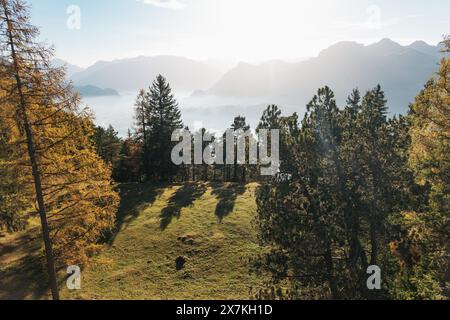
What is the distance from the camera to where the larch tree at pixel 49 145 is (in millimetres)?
14123

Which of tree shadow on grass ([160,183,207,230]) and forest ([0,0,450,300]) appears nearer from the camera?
forest ([0,0,450,300])

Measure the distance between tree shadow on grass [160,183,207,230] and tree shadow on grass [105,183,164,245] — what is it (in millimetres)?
3420

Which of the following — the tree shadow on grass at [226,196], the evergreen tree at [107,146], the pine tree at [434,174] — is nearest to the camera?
the pine tree at [434,174]

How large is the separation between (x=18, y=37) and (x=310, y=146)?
14375 millimetres

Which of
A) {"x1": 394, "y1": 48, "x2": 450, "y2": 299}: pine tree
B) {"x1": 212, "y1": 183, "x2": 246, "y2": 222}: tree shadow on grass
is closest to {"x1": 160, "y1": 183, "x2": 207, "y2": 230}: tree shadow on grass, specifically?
{"x1": 212, "y1": 183, "x2": 246, "y2": 222}: tree shadow on grass

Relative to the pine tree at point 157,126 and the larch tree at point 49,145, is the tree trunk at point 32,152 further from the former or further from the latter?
the pine tree at point 157,126

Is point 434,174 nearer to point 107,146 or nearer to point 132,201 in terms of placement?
point 132,201

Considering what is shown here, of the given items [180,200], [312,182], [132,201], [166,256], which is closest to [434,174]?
[312,182]

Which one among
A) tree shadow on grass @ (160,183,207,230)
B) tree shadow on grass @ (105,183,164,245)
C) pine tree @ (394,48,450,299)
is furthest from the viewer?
tree shadow on grass @ (160,183,207,230)

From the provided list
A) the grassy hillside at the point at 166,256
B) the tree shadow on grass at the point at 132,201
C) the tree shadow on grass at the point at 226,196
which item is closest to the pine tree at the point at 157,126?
the tree shadow on grass at the point at 132,201

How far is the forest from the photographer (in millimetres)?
15070

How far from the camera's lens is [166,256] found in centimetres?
3241

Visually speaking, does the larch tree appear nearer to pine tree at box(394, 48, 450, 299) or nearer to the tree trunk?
the tree trunk

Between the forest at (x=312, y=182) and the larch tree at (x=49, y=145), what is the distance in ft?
0.16
